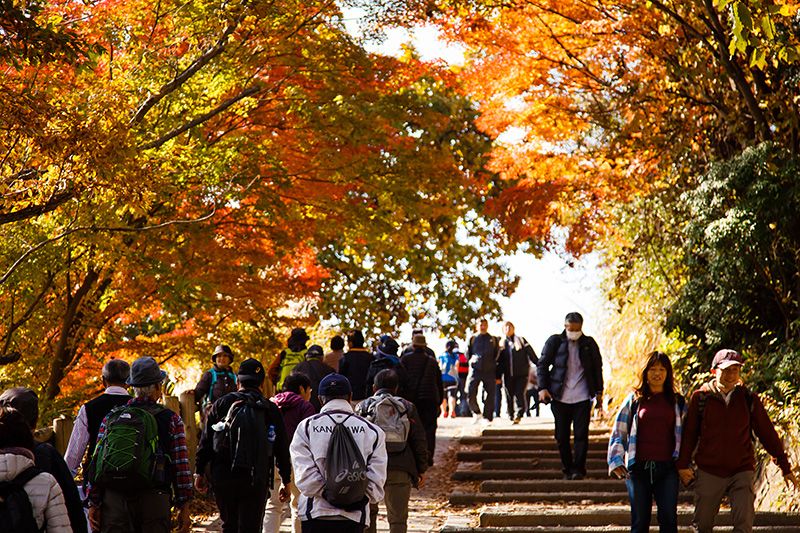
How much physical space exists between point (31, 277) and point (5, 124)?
10.7ft

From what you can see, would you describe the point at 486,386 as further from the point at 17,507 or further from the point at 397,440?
the point at 17,507

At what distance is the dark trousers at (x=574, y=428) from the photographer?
13070 millimetres

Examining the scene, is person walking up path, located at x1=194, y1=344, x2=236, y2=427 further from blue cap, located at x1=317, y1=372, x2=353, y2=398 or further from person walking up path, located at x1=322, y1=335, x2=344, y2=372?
blue cap, located at x1=317, y1=372, x2=353, y2=398

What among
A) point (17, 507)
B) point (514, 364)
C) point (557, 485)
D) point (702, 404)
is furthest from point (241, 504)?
point (514, 364)

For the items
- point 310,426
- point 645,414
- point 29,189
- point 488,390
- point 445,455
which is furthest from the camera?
point 488,390

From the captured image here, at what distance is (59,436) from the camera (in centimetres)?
902

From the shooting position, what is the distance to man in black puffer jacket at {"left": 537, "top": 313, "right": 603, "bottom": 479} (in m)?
12.9

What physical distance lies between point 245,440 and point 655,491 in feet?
10.5

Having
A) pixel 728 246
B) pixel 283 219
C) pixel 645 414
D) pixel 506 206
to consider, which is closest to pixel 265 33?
pixel 283 219

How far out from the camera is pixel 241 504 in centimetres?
861

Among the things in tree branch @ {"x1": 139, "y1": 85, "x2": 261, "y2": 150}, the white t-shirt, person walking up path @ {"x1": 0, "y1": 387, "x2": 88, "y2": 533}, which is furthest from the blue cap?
the white t-shirt

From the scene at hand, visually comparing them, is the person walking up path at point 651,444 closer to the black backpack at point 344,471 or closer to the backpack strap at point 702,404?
the backpack strap at point 702,404

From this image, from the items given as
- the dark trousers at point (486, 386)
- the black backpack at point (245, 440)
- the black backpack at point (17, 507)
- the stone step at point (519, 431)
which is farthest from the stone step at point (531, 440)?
the black backpack at point (17, 507)

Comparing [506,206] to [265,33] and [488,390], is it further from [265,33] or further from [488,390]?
[265,33]
